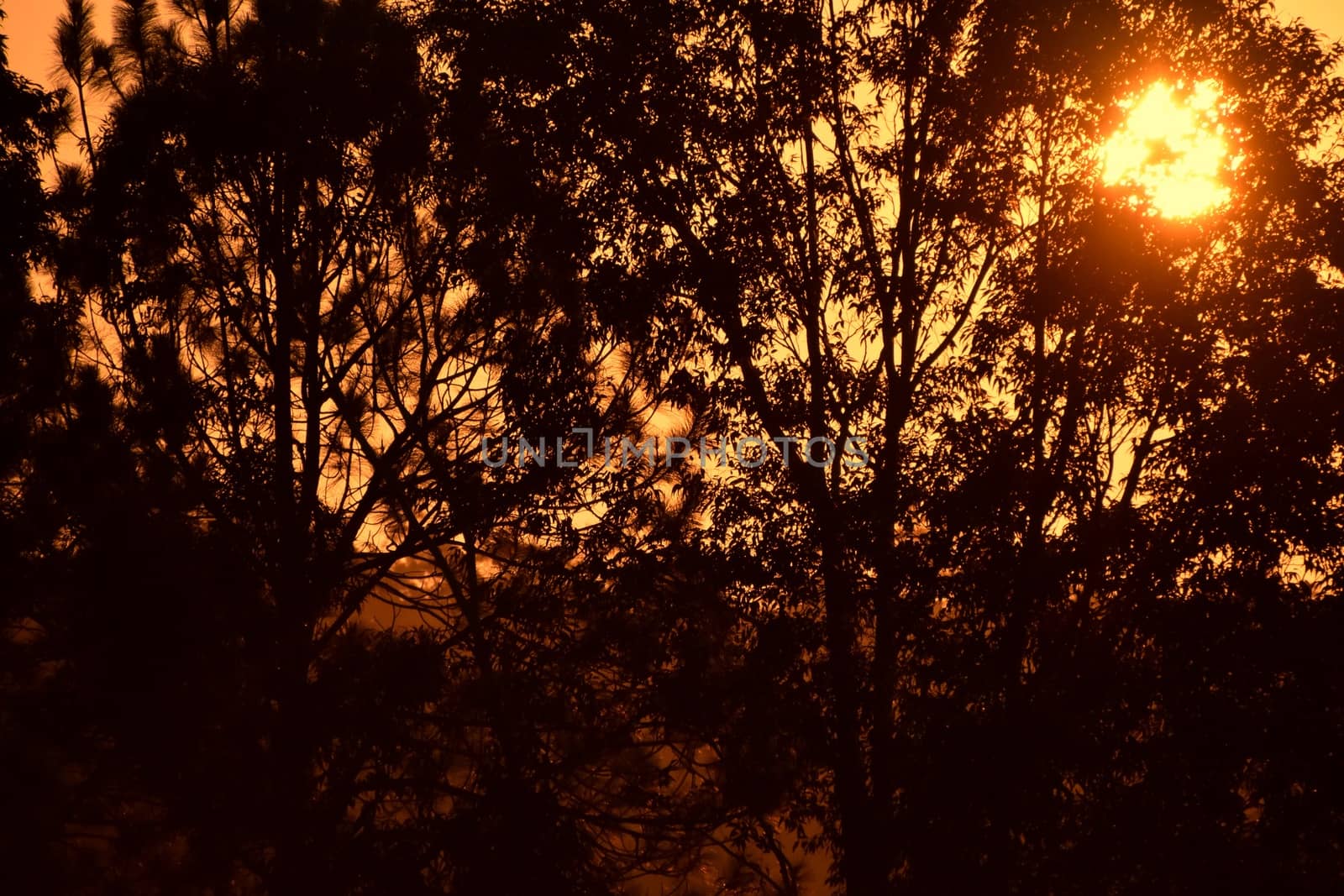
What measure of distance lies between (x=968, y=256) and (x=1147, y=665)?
12.1 feet

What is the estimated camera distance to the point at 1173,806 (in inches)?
324

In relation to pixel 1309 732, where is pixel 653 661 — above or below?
above

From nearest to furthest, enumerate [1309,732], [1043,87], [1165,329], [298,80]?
1. [1309,732]
2. [1165,329]
3. [1043,87]
4. [298,80]

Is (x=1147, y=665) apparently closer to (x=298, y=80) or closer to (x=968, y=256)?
(x=968, y=256)

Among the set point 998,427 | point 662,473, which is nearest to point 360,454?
point 662,473

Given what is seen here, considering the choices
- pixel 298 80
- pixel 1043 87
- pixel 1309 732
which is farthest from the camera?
pixel 298 80

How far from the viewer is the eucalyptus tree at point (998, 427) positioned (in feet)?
26.7

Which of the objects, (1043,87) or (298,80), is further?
(298,80)

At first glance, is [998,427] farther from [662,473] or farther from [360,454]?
[360,454]

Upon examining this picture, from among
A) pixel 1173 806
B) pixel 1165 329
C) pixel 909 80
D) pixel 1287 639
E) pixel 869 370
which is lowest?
pixel 1173 806

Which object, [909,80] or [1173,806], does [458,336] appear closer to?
[909,80]

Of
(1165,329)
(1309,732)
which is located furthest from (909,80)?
(1309,732)

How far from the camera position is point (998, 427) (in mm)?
8938

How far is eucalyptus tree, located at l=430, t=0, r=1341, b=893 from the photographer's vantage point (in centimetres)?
812
